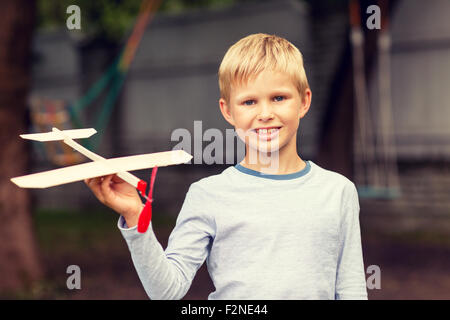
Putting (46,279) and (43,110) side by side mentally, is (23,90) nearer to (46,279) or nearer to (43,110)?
(46,279)

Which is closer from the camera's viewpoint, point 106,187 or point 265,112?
point 106,187

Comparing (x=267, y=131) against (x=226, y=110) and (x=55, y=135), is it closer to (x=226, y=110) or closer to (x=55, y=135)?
(x=226, y=110)

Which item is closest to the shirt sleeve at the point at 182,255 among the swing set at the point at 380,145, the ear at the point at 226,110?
the ear at the point at 226,110

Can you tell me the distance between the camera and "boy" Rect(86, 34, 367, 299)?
67.3 inches

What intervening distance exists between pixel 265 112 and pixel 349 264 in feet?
1.63

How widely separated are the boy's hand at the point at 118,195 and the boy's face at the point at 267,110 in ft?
1.30

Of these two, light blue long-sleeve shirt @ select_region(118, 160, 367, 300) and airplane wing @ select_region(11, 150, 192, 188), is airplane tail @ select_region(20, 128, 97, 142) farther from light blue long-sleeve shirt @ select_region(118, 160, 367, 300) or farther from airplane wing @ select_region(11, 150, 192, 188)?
light blue long-sleeve shirt @ select_region(118, 160, 367, 300)

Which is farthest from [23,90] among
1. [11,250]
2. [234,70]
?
[234,70]

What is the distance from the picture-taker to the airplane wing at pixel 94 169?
1.37m

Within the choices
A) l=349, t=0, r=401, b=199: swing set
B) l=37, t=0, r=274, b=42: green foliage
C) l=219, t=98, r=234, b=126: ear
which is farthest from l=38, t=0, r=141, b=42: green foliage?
l=219, t=98, r=234, b=126: ear

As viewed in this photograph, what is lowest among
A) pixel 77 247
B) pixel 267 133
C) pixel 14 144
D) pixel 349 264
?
pixel 77 247

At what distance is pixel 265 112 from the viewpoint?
1739 millimetres

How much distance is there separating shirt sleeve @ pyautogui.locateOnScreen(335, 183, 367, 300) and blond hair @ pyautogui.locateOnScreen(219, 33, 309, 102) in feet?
1.27

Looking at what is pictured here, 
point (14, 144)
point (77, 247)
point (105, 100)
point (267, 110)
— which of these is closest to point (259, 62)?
point (267, 110)
